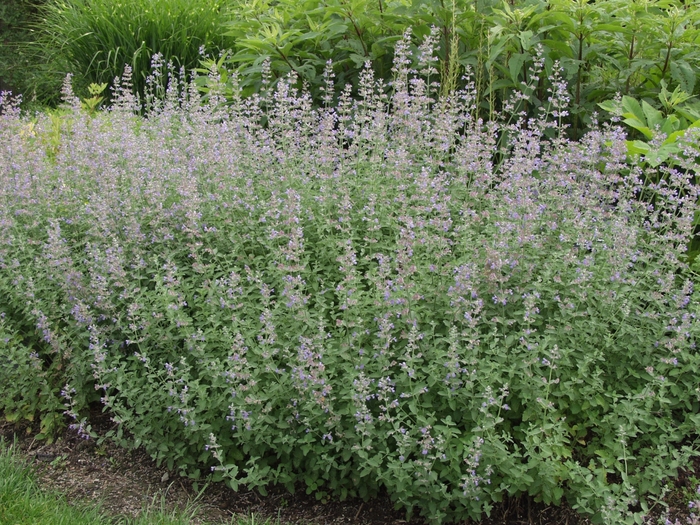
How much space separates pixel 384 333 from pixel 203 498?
1258 mm

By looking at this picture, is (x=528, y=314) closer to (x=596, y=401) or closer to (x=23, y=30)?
(x=596, y=401)

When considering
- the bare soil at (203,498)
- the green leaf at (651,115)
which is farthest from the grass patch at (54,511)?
the green leaf at (651,115)

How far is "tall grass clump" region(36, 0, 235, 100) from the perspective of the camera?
31.0 feet

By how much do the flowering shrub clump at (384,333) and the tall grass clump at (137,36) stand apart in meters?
5.65

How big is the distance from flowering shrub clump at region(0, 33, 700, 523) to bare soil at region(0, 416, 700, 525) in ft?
0.34

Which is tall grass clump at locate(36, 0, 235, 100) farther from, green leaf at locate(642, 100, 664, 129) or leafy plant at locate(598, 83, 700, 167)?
green leaf at locate(642, 100, 664, 129)

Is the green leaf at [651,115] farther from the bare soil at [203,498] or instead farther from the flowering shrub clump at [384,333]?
the bare soil at [203,498]

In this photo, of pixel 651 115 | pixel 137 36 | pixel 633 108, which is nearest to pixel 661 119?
pixel 651 115

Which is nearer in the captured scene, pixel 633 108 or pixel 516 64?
pixel 633 108

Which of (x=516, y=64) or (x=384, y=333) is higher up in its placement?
(x=516, y=64)

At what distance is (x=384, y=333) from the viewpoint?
3.06 metres

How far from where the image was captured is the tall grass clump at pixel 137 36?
372 inches

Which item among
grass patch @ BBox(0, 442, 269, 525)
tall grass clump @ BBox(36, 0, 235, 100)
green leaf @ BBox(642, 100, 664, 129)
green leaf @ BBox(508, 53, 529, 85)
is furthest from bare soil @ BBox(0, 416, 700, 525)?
tall grass clump @ BBox(36, 0, 235, 100)

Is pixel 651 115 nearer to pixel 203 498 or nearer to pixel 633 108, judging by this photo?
pixel 633 108
